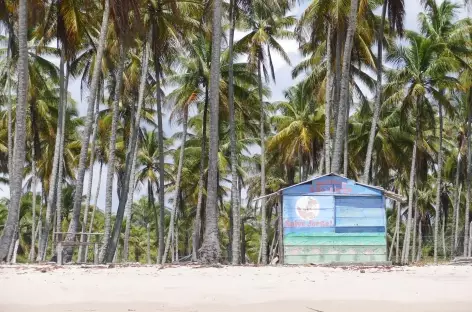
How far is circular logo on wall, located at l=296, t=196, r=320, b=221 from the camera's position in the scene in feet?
62.7

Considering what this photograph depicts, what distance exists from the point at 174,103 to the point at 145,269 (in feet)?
66.6

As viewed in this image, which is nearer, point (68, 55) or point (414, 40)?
point (68, 55)

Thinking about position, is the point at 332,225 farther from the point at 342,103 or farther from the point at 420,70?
the point at 420,70

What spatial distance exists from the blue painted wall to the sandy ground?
3.84 meters

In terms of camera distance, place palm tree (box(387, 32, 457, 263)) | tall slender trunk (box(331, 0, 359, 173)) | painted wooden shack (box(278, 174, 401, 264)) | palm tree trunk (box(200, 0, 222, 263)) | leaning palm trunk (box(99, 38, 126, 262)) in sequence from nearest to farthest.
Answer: palm tree trunk (box(200, 0, 222, 263)), painted wooden shack (box(278, 174, 401, 264)), tall slender trunk (box(331, 0, 359, 173)), leaning palm trunk (box(99, 38, 126, 262)), palm tree (box(387, 32, 457, 263))

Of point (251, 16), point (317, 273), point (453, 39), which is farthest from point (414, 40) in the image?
point (317, 273)

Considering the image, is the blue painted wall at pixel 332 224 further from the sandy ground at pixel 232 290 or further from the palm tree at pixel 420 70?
the palm tree at pixel 420 70

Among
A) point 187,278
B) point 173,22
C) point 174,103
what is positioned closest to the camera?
point 187,278

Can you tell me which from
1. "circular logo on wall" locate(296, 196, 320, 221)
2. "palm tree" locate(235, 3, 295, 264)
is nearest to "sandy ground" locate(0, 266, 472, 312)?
"circular logo on wall" locate(296, 196, 320, 221)

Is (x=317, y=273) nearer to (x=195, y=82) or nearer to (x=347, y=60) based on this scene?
(x=347, y=60)

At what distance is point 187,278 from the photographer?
1398 cm

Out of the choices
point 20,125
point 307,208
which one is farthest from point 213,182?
point 20,125

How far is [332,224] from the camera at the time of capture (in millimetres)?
19062

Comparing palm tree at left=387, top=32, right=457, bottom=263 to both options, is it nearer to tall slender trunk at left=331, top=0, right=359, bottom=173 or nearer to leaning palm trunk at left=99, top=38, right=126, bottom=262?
tall slender trunk at left=331, top=0, right=359, bottom=173
